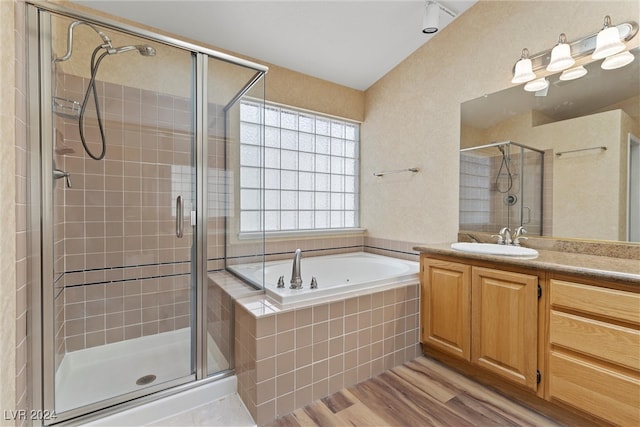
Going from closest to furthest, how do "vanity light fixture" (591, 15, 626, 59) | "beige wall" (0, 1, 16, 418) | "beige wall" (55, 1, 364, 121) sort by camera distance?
"beige wall" (0, 1, 16, 418)
"vanity light fixture" (591, 15, 626, 59)
"beige wall" (55, 1, 364, 121)

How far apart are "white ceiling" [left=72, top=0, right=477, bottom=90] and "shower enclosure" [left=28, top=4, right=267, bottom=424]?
0.48 metres

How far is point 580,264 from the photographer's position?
1447 mm

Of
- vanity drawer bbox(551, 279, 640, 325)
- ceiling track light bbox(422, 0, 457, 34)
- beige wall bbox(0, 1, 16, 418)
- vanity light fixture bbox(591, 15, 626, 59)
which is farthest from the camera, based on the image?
ceiling track light bbox(422, 0, 457, 34)

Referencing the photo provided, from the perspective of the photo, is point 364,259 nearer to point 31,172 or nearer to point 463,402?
point 463,402

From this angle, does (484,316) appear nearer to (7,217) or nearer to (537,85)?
(537,85)

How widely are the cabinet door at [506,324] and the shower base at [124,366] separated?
1.62 meters

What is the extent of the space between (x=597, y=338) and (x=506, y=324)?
15.6 inches

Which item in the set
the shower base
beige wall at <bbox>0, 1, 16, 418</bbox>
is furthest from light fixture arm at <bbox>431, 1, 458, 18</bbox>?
the shower base

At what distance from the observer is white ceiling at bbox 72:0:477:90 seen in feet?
6.86

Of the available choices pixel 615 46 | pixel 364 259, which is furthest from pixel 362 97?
pixel 615 46

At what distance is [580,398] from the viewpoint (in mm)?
1365

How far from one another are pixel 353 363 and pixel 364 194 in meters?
2.01

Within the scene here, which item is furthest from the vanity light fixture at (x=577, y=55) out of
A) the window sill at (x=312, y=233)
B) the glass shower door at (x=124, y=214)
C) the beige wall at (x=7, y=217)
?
the beige wall at (x=7, y=217)

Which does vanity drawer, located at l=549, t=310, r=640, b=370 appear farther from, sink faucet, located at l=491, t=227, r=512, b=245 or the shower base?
the shower base
